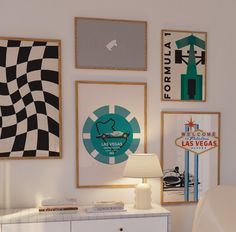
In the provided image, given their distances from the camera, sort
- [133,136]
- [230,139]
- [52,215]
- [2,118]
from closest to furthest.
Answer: [52,215]
[2,118]
[133,136]
[230,139]

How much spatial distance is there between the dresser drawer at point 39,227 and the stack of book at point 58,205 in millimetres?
144

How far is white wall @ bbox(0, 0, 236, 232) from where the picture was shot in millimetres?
2680

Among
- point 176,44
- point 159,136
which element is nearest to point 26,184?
point 159,136

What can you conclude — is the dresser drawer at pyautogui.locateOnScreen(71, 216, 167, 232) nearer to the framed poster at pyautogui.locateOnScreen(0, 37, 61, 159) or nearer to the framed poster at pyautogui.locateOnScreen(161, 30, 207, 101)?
the framed poster at pyautogui.locateOnScreen(0, 37, 61, 159)

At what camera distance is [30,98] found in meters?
2.69

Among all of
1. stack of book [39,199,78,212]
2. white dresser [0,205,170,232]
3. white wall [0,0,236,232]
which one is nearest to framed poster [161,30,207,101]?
white wall [0,0,236,232]

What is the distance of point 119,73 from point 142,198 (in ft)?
3.27

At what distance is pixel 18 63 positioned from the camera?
2.68 metres

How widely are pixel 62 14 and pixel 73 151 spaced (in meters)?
1.07

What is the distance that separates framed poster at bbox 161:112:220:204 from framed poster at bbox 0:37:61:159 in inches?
35.4

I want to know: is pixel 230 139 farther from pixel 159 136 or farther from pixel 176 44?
pixel 176 44

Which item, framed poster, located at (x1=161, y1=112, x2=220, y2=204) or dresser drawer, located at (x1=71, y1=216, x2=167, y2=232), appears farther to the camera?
framed poster, located at (x1=161, y1=112, x2=220, y2=204)

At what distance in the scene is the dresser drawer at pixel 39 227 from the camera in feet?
7.50

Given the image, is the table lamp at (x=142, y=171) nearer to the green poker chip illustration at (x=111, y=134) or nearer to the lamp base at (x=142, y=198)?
the lamp base at (x=142, y=198)
